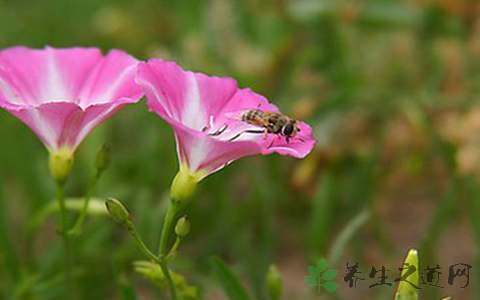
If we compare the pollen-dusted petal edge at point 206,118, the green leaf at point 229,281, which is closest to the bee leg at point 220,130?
the pollen-dusted petal edge at point 206,118

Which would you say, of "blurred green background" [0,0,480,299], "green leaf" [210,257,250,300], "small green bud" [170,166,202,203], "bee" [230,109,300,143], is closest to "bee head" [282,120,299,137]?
"bee" [230,109,300,143]

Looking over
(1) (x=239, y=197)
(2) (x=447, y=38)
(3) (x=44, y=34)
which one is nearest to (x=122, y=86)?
(1) (x=239, y=197)

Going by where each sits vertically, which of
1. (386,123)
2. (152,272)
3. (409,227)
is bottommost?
(152,272)

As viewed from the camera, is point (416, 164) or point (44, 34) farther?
point (44, 34)

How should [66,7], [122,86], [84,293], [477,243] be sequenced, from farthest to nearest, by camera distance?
[66,7]
[84,293]
[477,243]
[122,86]

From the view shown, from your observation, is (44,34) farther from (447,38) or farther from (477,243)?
(477,243)

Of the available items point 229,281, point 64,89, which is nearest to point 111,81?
point 64,89

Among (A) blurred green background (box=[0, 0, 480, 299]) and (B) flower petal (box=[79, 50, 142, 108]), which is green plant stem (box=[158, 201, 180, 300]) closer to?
(B) flower petal (box=[79, 50, 142, 108])

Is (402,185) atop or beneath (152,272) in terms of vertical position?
atop
